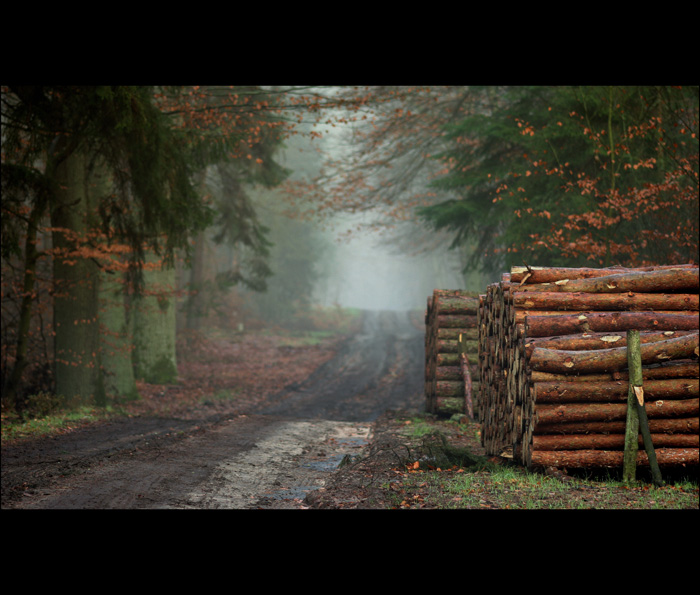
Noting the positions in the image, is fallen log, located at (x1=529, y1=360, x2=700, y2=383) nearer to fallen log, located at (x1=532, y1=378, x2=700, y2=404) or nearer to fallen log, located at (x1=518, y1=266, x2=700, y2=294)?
fallen log, located at (x1=532, y1=378, x2=700, y2=404)

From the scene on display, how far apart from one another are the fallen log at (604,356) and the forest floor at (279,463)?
49.9 inches

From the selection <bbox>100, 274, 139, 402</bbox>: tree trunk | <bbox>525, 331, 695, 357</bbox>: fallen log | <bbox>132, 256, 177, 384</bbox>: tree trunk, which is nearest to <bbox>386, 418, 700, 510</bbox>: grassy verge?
<bbox>525, 331, 695, 357</bbox>: fallen log

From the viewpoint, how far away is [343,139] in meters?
24.7

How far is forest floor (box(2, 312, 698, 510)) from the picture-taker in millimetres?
6496

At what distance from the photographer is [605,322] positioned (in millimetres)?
7465

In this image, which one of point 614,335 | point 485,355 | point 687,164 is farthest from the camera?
point 687,164

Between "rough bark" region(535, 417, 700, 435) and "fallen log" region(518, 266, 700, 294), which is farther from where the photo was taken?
"fallen log" region(518, 266, 700, 294)

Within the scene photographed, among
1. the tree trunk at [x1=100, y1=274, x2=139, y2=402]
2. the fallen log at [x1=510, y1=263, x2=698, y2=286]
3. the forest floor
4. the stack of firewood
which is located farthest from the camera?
the tree trunk at [x1=100, y1=274, x2=139, y2=402]

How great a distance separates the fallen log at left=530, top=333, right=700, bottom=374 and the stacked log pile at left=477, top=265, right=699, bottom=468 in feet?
0.04

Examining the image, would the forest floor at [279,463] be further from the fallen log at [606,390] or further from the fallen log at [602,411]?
the fallen log at [606,390]
